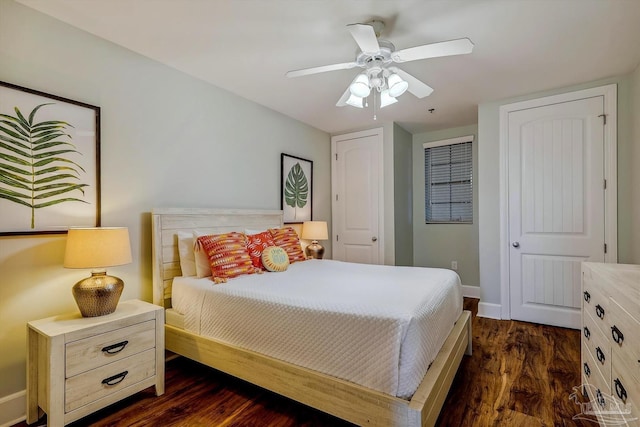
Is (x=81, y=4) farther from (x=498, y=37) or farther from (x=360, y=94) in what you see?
(x=498, y=37)

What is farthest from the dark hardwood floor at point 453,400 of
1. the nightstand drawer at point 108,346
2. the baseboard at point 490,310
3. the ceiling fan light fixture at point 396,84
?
the ceiling fan light fixture at point 396,84

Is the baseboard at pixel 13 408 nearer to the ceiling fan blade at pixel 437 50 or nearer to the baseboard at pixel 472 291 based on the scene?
the ceiling fan blade at pixel 437 50

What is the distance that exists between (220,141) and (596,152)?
3.68 m

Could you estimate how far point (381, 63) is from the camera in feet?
7.04

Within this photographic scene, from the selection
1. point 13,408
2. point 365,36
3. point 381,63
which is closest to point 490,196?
point 381,63

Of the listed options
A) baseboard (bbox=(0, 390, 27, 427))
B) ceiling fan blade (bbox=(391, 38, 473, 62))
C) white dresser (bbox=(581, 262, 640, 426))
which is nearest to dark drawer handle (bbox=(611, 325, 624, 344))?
white dresser (bbox=(581, 262, 640, 426))

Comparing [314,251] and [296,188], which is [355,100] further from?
[314,251]

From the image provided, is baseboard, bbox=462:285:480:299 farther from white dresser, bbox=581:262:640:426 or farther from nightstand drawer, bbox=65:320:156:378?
nightstand drawer, bbox=65:320:156:378

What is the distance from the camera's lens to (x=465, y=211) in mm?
4570

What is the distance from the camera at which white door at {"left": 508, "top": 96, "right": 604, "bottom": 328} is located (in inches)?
119

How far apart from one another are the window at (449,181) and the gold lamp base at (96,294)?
4.22 metres

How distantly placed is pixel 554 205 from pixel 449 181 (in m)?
1.61

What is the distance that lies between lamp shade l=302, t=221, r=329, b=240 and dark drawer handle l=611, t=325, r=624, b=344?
2810mm

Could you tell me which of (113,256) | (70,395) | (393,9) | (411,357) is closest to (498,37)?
(393,9)
